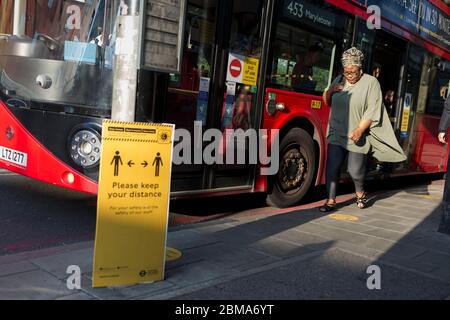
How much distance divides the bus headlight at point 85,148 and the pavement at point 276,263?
70cm

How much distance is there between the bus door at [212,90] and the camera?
15.7 ft

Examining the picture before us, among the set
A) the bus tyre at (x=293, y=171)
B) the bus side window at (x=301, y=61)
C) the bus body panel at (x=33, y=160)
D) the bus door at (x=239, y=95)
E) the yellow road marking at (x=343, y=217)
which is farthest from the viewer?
the bus tyre at (x=293, y=171)

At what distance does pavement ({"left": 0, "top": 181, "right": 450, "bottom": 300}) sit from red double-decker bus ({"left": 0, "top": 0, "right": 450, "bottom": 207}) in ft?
1.97

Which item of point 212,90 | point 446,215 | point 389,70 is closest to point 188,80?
point 212,90

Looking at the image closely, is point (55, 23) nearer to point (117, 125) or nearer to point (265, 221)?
point (117, 125)

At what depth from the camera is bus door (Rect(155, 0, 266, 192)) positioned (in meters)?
4.79

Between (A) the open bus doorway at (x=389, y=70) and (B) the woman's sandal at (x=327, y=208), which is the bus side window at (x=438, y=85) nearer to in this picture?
(A) the open bus doorway at (x=389, y=70)

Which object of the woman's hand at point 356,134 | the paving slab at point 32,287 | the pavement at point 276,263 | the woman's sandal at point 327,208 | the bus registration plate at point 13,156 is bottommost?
the paving slab at point 32,287

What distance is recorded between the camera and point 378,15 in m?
7.32

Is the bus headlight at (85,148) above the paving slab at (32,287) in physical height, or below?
above

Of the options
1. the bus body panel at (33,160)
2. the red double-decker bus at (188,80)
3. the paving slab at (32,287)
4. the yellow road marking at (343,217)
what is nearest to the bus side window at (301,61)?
the red double-decker bus at (188,80)

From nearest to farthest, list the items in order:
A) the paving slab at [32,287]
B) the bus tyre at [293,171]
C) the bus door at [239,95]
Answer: the paving slab at [32,287] < the bus door at [239,95] < the bus tyre at [293,171]

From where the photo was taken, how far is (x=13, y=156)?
492 centimetres

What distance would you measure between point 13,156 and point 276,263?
8.87 feet
